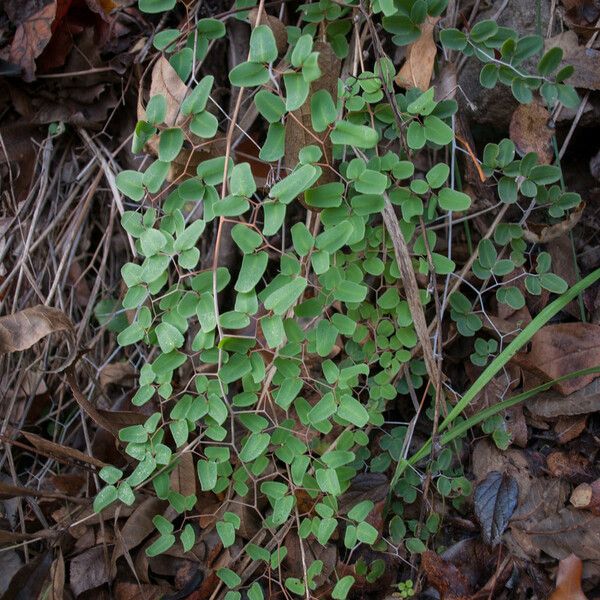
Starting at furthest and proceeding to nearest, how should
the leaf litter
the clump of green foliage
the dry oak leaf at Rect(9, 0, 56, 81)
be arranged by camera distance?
the dry oak leaf at Rect(9, 0, 56, 81) → the leaf litter → the clump of green foliage

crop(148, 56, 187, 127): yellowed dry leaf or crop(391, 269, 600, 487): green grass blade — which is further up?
crop(148, 56, 187, 127): yellowed dry leaf

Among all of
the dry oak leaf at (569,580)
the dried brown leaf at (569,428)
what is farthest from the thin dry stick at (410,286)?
the dry oak leaf at (569,580)

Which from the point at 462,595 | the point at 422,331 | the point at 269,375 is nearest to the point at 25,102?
the point at 269,375

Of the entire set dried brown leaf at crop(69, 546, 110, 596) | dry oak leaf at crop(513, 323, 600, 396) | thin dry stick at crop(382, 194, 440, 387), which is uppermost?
thin dry stick at crop(382, 194, 440, 387)

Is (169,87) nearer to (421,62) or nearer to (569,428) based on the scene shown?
(421,62)

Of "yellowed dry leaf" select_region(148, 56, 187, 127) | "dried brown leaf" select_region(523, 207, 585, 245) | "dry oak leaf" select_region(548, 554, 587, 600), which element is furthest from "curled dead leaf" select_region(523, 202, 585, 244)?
"yellowed dry leaf" select_region(148, 56, 187, 127)

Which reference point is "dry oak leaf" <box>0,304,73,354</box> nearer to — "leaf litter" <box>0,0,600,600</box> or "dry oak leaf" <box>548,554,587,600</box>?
"leaf litter" <box>0,0,600,600</box>

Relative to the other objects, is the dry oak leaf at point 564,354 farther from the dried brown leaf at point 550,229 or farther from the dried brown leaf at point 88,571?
the dried brown leaf at point 88,571

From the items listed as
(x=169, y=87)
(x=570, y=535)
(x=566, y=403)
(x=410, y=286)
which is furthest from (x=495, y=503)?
(x=169, y=87)

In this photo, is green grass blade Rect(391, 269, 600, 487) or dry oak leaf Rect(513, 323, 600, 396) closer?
green grass blade Rect(391, 269, 600, 487)
